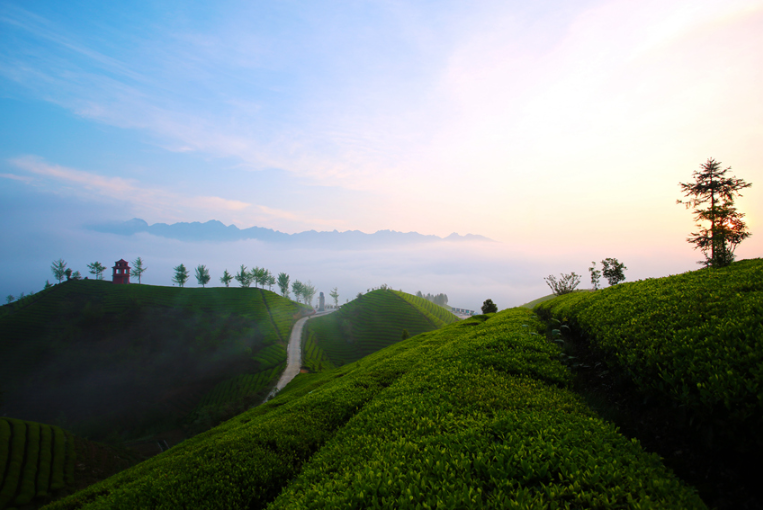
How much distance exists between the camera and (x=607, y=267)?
28.7 metres

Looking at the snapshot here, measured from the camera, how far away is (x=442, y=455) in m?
5.25

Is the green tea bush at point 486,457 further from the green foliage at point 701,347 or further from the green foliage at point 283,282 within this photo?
the green foliage at point 283,282

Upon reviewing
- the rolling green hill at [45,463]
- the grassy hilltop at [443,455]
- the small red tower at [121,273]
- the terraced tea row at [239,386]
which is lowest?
the terraced tea row at [239,386]

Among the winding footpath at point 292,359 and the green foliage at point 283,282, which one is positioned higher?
the green foliage at point 283,282

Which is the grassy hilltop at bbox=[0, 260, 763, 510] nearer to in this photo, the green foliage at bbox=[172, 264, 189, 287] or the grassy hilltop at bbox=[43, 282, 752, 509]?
the grassy hilltop at bbox=[43, 282, 752, 509]

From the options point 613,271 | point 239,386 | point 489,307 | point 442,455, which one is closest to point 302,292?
point 239,386

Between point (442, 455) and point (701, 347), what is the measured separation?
20.2 ft

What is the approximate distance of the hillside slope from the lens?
13.7 ft

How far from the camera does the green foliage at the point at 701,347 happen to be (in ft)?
16.3

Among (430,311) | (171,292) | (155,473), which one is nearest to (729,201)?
(155,473)

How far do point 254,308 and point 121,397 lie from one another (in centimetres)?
3839

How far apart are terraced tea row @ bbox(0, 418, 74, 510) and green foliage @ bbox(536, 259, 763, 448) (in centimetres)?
3929

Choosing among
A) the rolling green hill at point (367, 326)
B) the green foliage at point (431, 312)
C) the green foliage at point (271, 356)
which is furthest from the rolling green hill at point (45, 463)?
the green foliage at point (431, 312)

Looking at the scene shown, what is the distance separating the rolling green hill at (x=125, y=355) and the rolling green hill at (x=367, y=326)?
8632mm
